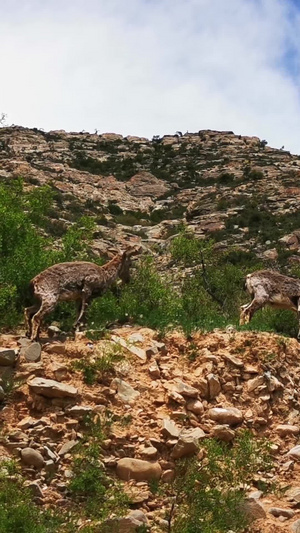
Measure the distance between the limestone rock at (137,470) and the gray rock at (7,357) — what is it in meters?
2.09

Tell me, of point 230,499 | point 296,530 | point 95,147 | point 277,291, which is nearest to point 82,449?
point 230,499

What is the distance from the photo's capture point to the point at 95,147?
239 ft

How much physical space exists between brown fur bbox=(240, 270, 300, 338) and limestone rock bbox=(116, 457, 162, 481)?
5.90 metres

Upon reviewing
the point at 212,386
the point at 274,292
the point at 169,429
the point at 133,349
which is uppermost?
the point at 274,292

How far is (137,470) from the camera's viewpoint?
28.1 ft

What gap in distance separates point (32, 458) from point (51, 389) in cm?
103

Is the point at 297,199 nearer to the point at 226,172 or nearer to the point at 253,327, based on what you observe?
the point at 226,172

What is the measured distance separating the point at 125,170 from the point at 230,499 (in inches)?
2274

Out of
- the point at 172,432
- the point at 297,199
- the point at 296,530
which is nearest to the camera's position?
the point at 296,530

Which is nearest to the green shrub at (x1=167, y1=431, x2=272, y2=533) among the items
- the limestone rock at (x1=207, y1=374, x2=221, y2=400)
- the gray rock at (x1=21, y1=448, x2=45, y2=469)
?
the limestone rock at (x1=207, y1=374, x2=221, y2=400)

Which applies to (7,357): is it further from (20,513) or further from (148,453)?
(20,513)

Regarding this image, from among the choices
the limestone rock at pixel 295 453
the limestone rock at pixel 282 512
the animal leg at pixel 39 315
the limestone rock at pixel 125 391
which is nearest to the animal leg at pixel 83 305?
the animal leg at pixel 39 315

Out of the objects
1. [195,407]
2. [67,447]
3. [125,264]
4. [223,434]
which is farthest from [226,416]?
[125,264]

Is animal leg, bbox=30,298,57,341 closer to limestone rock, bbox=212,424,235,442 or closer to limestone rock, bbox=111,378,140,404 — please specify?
limestone rock, bbox=111,378,140,404
